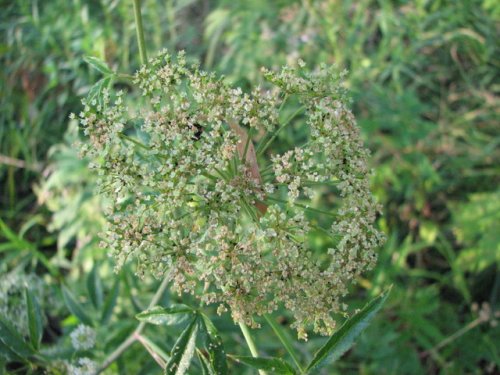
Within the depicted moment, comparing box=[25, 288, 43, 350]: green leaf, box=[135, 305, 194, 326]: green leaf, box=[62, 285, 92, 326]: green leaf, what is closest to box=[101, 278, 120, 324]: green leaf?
box=[62, 285, 92, 326]: green leaf

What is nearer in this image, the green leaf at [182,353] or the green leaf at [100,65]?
the green leaf at [182,353]

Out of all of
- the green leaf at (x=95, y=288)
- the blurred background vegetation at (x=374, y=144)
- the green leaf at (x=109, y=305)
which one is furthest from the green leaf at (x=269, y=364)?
the blurred background vegetation at (x=374, y=144)

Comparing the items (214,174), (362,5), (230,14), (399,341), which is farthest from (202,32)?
(214,174)

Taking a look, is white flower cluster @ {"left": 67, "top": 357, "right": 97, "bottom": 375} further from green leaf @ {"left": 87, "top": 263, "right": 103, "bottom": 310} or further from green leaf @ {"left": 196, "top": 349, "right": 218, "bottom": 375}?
green leaf @ {"left": 196, "top": 349, "right": 218, "bottom": 375}

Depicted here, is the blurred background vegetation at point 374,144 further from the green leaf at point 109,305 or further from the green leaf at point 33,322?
the green leaf at point 33,322

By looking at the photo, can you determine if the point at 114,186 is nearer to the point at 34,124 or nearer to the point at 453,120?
the point at 34,124
